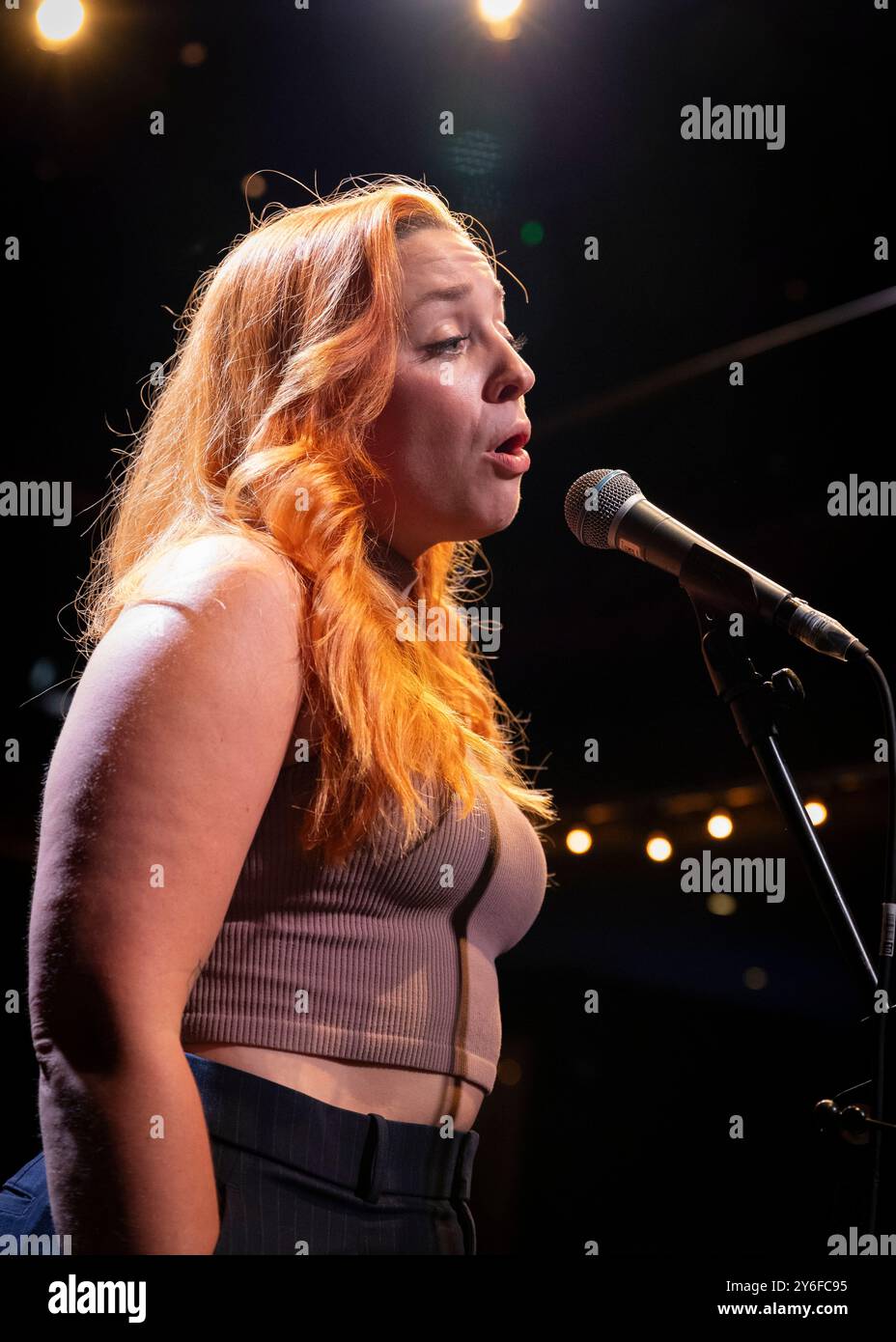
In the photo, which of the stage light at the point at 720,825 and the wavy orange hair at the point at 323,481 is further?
the stage light at the point at 720,825

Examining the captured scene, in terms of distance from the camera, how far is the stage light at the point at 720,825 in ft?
9.08

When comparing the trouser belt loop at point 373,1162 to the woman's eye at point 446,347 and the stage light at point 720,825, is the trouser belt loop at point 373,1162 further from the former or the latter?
the stage light at point 720,825

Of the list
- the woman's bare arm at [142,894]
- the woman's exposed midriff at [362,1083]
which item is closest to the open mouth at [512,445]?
the woman's bare arm at [142,894]

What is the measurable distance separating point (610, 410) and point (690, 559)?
121 cm

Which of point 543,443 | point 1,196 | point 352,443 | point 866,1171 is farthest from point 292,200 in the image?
point 866,1171

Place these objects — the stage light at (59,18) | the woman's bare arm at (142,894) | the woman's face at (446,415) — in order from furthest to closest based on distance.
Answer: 1. the stage light at (59,18)
2. the woman's face at (446,415)
3. the woman's bare arm at (142,894)

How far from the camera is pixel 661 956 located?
3047 mm

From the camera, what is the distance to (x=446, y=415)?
119cm

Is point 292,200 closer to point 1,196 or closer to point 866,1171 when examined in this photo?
point 1,196

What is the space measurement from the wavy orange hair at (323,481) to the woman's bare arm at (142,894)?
0.10 m

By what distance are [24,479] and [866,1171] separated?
1.91 metres

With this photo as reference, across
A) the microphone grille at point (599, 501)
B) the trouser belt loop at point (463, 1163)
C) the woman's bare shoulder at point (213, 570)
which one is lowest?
the trouser belt loop at point (463, 1163)

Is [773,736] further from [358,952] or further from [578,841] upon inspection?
[578,841]

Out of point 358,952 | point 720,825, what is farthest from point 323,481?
point 720,825
